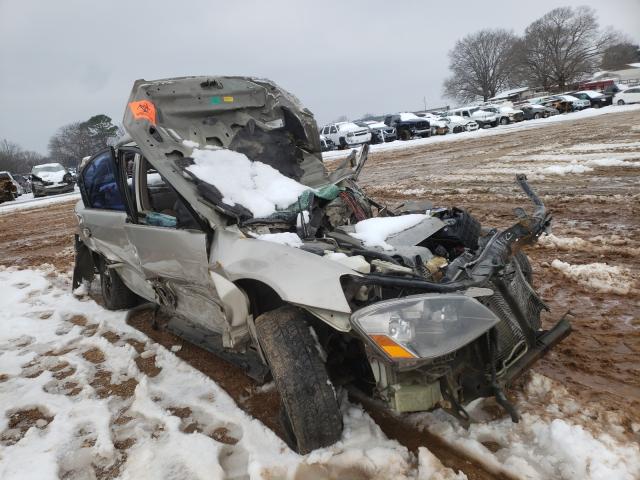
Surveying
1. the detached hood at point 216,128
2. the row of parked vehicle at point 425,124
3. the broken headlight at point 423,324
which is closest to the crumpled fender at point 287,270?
the broken headlight at point 423,324

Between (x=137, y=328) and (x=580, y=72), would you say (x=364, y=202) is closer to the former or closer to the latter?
(x=137, y=328)

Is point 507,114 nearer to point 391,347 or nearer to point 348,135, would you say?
point 348,135

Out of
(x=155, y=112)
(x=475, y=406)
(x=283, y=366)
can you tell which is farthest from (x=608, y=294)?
(x=155, y=112)

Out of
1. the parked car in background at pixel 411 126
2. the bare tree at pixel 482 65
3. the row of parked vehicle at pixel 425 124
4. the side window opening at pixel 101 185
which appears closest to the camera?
the side window opening at pixel 101 185

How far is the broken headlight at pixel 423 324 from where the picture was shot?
1941mm

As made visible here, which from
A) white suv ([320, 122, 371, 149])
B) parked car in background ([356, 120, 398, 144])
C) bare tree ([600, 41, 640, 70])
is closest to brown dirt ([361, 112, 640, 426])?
white suv ([320, 122, 371, 149])

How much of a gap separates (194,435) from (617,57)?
302 ft

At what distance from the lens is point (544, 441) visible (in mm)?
2240

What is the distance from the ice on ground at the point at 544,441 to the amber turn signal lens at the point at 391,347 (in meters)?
0.75

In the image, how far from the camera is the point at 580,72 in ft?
212

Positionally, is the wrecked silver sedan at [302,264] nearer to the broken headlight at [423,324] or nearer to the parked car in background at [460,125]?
the broken headlight at [423,324]

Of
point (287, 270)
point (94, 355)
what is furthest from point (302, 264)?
point (94, 355)

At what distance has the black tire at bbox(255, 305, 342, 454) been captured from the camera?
2283 mm

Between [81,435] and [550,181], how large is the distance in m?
8.62
